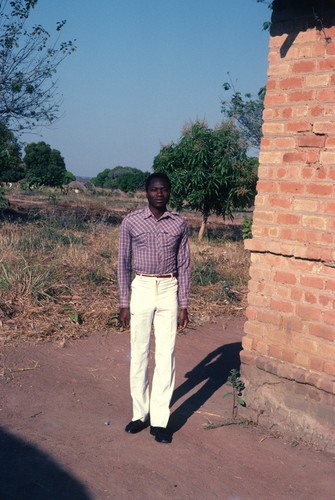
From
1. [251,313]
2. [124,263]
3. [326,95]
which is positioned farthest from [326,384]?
[326,95]

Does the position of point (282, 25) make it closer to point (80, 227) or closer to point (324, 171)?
point (324, 171)

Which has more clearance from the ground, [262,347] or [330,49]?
[330,49]

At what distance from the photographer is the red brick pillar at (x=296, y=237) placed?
12.5ft

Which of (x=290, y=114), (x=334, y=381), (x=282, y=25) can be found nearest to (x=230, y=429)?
(x=334, y=381)

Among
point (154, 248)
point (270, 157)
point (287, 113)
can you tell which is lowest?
point (154, 248)

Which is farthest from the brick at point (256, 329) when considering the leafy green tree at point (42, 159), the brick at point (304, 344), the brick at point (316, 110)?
the leafy green tree at point (42, 159)

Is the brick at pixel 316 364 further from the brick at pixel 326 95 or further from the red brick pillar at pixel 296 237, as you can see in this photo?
the brick at pixel 326 95

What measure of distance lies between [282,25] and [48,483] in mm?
3437

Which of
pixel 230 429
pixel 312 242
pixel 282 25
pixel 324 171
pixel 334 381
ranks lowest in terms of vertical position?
pixel 230 429

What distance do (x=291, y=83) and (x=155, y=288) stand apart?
1733mm

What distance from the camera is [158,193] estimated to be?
3.89 metres

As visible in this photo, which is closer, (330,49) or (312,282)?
(330,49)

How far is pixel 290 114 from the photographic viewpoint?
13.2 feet

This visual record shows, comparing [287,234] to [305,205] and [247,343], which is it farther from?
[247,343]
